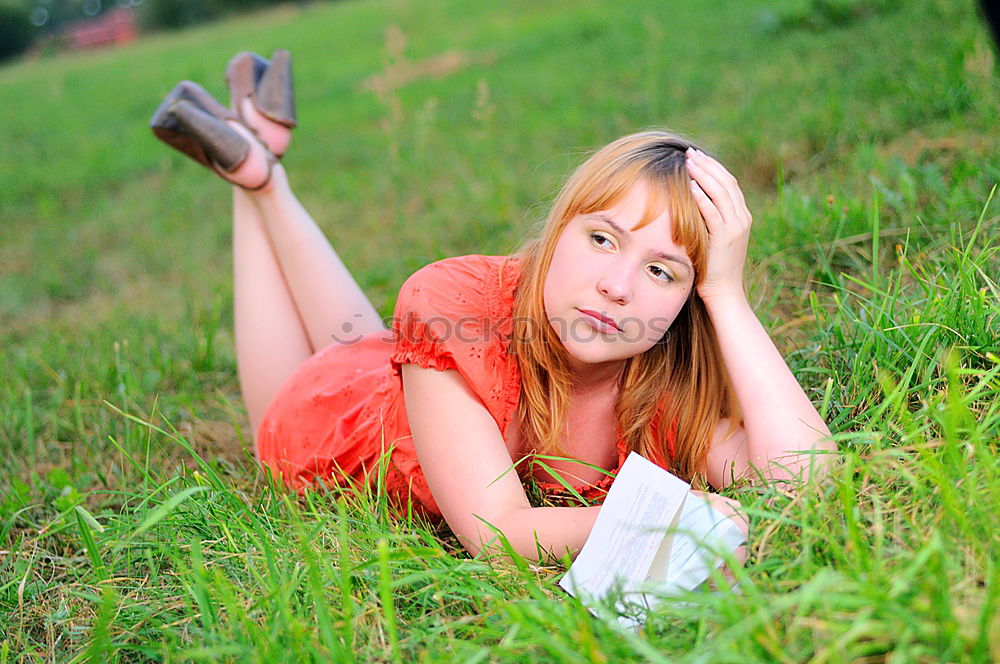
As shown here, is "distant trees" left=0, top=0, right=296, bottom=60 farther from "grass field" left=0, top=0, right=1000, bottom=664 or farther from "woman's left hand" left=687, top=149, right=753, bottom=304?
"woman's left hand" left=687, top=149, right=753, bottom=304

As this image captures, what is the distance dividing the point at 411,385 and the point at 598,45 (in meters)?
6.39

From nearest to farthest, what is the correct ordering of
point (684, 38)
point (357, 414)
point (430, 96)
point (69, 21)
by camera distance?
point (357, 414) → point (684, 38) → point (430, 96) → point (69, 21)

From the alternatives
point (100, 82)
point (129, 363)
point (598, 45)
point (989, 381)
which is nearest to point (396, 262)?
point (129, 363)

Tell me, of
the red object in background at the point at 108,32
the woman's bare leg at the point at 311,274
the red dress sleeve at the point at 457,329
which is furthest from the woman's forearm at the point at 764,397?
the red object in background at the point at 108,32

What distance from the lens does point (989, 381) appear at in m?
1.65

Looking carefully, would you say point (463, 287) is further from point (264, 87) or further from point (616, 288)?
point (264, 87)

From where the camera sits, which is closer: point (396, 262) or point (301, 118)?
point (396, 262)

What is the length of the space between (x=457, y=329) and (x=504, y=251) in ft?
5.59

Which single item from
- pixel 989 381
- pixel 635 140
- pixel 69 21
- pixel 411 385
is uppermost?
pixel 69 21

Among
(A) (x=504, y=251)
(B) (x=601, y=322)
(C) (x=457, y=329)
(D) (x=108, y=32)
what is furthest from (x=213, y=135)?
(D) (x=108, y=32)

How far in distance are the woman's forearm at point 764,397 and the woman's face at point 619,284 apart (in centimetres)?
13

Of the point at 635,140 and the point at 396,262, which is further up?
the point at 635,140

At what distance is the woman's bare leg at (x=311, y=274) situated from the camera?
277cm

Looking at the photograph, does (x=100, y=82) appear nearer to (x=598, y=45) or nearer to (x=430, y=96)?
(x=430, y=96)
